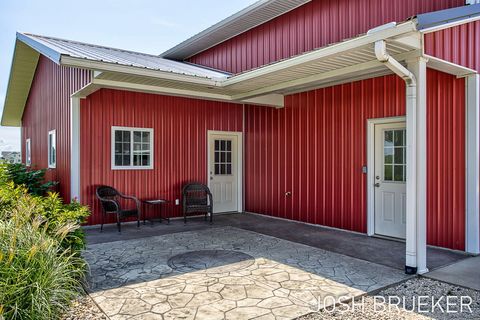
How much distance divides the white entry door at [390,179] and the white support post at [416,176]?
1729 mm

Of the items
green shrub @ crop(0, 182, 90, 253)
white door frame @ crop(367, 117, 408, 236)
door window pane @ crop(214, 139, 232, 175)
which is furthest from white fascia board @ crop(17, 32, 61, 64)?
white door frame @ crop(367, 117, 408, 236)

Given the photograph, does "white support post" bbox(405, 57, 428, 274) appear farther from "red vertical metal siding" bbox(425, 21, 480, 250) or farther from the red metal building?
"red vertical metal siding" bbox(425, 21, 480, 250)

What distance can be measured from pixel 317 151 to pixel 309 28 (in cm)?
253

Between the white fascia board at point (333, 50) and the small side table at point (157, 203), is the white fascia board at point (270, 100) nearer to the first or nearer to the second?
the white fascia board at point (333, 50)

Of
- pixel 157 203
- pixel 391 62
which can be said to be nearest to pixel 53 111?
pixel 157 203

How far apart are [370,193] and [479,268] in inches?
85.3

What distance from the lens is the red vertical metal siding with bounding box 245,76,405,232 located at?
647 centimetres

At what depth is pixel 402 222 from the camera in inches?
235

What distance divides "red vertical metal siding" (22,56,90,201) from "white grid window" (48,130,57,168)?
14cm

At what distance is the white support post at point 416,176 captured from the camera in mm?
4230

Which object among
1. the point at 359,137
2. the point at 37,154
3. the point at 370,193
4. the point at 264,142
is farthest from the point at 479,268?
the point at 37,154

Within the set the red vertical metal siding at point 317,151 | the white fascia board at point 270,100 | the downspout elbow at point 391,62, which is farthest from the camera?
the white fascia board at point 270,100

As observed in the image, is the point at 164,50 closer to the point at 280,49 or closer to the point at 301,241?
the point at 280,49

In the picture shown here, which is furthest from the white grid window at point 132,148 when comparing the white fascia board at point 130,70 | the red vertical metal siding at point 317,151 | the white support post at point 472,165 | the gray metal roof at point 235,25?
the white support post at point 472,165
